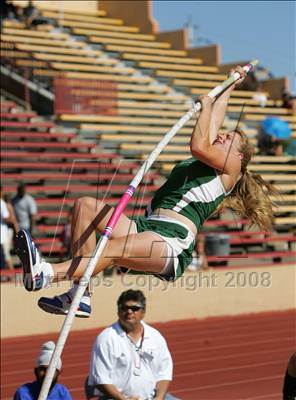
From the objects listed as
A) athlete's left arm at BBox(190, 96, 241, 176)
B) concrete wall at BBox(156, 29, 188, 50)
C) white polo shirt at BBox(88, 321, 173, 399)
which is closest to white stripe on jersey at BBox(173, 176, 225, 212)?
athlete's left arm at BBox(190, 96, 241, 176)

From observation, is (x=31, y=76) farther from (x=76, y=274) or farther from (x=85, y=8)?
(x=76, y=274)

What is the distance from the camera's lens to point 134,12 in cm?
2050

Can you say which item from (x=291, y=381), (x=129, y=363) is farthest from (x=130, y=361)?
(x=291, y=381)

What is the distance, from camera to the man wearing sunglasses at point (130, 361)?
621cm

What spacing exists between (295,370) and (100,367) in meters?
1.39

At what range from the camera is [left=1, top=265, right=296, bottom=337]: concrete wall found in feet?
32.8

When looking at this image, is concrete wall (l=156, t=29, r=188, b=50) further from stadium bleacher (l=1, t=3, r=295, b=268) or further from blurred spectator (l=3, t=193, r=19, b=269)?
blurred spectator (l=3, t=193, r=19, b=269)

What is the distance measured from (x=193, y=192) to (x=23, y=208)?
6750 mm

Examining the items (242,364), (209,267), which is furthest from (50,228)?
(242,364)

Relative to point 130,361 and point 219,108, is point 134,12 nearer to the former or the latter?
point 130,361

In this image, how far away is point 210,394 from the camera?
26.2 ft

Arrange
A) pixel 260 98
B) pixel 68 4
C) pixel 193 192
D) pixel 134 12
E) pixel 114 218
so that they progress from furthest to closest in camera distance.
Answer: pixel 134 12
pixel 68 4
pixel 260 98
pixel 193 192
pixel 114 218

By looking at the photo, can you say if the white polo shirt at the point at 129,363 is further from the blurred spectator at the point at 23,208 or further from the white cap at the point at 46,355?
the blurred spectator at the point at 23,208

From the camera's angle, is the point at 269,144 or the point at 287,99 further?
the point at 287,99
